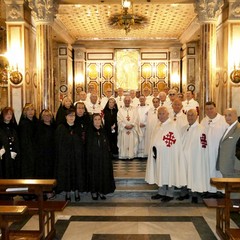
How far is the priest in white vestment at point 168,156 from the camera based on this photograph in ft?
22.5

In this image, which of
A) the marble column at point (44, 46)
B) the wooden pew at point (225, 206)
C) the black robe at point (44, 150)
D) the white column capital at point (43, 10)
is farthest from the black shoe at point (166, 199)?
the white column capital at point (43, 10)

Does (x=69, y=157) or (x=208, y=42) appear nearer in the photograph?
(x=69, y=157)

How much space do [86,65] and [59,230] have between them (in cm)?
1376

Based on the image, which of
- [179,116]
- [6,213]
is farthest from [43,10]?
[6,213]

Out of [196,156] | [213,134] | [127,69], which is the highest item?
[127,69]

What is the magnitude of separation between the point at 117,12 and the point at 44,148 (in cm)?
746

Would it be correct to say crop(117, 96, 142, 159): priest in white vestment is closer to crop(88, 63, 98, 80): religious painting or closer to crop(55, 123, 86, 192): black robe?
crop(55, 123, 86, 192): black robe

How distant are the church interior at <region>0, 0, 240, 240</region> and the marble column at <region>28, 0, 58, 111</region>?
0.09 feet

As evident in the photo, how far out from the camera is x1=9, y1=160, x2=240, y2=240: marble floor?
528 centimetres

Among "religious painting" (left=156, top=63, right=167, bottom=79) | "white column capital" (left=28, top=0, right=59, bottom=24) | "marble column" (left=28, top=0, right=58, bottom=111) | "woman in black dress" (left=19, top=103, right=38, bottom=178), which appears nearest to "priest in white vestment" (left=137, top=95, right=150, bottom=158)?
"marble column" (left=28, top=0, right=58, bottom=111)

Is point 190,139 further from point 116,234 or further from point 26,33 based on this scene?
point 26,33

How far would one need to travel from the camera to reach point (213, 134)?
6926mm

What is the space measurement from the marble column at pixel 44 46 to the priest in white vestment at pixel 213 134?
5.52 metres

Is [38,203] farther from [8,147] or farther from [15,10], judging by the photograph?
[15,10]
